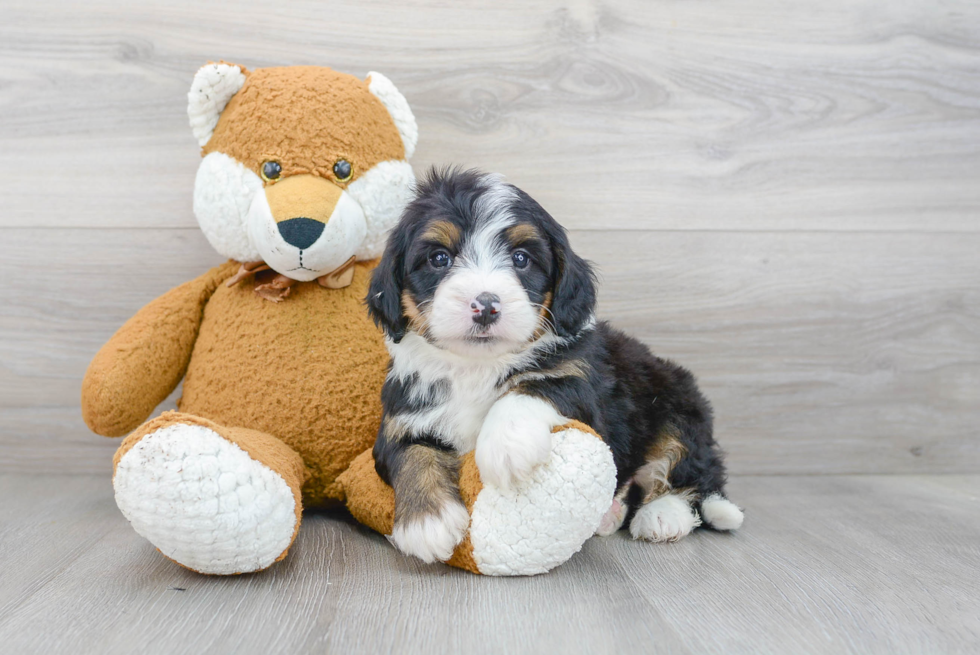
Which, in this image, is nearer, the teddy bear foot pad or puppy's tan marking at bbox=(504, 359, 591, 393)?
the teddy bear foot pad

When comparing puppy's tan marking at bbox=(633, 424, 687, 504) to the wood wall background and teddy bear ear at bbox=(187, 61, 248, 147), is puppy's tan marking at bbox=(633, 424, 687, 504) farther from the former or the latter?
teddy bear ear at bbox=(187, 61, 248, 147)

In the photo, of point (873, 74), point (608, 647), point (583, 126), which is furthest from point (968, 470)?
point (608, 647)

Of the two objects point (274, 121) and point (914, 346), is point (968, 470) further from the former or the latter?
point (274, 121)

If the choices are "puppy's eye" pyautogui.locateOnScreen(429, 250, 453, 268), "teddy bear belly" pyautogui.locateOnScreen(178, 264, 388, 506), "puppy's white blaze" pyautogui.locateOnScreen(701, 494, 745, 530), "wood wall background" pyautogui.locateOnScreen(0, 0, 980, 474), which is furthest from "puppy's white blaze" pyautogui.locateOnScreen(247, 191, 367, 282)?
"puppy's white blaze" pyautogui.locateOnScreen(701, 494, 745, 530)

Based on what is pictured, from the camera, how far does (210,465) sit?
135 centimetres

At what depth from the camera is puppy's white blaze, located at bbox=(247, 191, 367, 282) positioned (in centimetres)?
172

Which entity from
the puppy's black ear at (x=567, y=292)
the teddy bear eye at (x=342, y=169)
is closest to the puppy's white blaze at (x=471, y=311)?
the puppy's black ear at (x=567, y=292)

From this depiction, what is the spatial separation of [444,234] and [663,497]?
89cm

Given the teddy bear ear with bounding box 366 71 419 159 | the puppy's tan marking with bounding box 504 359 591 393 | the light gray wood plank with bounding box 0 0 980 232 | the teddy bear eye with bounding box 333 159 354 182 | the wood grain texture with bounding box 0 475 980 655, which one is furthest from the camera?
the light gray wood plank with bounding box 0 0 980 232

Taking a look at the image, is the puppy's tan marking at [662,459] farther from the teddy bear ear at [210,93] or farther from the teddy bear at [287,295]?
the teddy bear ear at [210,93]

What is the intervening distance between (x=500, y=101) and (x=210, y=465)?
4.78 ft

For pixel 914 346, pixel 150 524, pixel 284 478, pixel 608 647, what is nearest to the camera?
pixel 608 647

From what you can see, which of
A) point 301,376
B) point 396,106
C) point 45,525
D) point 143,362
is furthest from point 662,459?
point 45,525

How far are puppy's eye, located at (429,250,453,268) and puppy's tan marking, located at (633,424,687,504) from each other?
73 centimetres
